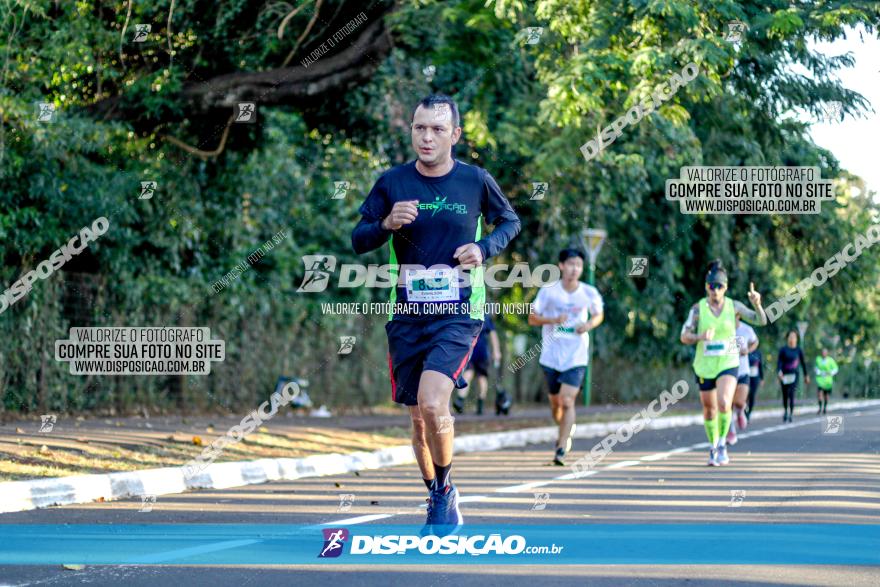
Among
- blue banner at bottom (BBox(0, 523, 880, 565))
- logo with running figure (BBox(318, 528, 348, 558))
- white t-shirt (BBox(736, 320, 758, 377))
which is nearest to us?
blue banner at bottom (BBox(0, 523, 880, 565))

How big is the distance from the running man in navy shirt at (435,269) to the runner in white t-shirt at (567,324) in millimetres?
6501

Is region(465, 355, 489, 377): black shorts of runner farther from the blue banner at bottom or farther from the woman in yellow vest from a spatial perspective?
the blue banner at bottom

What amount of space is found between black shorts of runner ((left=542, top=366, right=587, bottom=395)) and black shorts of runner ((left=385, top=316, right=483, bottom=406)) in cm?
661

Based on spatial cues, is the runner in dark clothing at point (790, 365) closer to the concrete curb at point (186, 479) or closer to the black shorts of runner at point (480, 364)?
the black shorts of runner at point (480, 364)

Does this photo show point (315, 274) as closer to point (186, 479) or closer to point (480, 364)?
point (480, 364)

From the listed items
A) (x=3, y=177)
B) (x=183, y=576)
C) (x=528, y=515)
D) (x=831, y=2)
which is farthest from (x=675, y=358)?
(x=183, y=576)

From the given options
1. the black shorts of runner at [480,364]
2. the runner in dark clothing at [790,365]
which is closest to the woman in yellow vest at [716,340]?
the black shorts of runner at [480,364]

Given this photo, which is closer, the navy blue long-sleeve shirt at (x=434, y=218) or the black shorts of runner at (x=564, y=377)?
the navy blue long-sleeve shirt at (x=434, y=218)

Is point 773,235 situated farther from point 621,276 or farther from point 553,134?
point 553,134

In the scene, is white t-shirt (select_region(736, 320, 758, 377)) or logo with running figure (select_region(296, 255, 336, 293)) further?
logo with running figure (select_region(296, 255, 336, 293))

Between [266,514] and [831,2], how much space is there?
1135 centimetres

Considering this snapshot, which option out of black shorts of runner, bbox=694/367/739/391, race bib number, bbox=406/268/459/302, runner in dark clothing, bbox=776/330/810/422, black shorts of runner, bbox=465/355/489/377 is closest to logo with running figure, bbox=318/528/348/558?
race bib number, bbox=406/268/459/302

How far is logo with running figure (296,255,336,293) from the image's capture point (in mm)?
27141

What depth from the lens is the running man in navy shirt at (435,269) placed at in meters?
7.56
